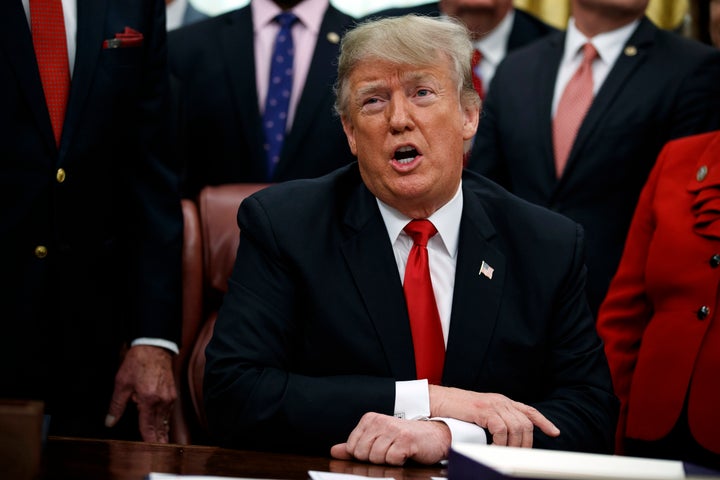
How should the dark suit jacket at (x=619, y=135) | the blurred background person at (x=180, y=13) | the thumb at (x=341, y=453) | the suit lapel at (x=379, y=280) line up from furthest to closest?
the blurred background person at (x=180, y=13) → the dark suit jacket at (x=619, y=135) → the suit lapel at (x=379, y=280) → the thumb at (x=341, y=453)

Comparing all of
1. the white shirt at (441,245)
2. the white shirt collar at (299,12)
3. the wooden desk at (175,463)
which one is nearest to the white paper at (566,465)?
the wooden desk at (175,463)

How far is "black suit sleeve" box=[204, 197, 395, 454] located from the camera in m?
1.97

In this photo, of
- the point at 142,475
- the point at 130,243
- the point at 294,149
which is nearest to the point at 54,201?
the point at 130,243

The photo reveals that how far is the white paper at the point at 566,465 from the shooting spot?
126 centimetres

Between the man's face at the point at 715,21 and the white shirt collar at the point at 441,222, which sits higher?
the man's face at the point at 715,21

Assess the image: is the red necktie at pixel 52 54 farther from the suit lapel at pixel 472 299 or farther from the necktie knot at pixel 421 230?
the suit lapel at pixel 472 299

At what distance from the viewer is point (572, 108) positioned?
3.27 m

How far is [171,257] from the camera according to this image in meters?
2.47

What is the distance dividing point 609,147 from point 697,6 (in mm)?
506

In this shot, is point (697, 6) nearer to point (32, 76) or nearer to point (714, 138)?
point (714, 138)

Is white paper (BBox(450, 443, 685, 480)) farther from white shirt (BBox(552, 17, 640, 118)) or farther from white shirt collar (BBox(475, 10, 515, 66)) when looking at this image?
white shirt collar (BBox(475, 10, 515, 66))

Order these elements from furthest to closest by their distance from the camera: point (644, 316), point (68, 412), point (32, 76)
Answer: point (644, 316) → point (68, 412) → point (32, 76)

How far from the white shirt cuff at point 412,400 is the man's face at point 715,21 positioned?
1.67m

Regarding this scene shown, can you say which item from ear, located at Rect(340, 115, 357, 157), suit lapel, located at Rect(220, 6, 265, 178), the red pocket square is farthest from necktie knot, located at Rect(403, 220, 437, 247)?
suit lapel, located at Rect(220, 6, 265, 178)
